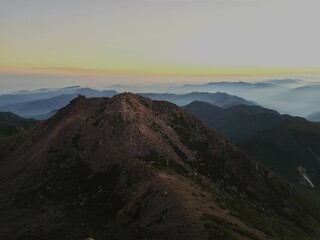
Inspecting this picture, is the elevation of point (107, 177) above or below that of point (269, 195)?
above

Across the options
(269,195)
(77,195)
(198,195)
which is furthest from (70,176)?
(269,195)

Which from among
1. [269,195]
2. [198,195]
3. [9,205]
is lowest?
[269,195]

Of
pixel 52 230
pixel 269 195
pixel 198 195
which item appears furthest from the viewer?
pixel 269 195

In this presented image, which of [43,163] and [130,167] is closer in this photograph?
[130,167]

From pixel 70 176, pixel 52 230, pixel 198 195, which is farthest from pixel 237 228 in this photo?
pixel 70 176

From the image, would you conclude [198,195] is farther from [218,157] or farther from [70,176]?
[218,157]

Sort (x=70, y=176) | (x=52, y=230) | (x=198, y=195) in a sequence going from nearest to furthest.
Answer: (x=52, y=230), (x=198, y=195), (x=70, y=176)

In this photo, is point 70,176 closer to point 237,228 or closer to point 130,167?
point 130,167
